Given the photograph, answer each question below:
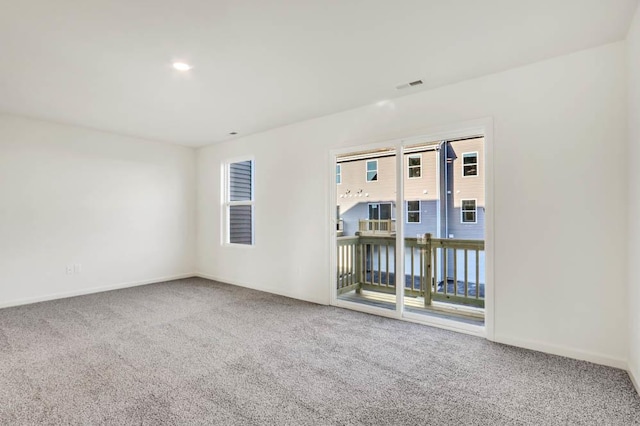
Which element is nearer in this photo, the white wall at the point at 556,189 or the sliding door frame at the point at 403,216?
the white wall at the point at 556,189

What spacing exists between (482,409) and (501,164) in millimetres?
1957

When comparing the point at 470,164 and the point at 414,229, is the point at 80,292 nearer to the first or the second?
the point at 414,229

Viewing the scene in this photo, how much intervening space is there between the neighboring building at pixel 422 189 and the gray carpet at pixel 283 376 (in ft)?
4.49

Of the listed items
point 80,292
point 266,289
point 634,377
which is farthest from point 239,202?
point 634,377

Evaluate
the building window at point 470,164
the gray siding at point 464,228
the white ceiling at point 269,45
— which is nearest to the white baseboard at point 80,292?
the white ceiling at point 269,45

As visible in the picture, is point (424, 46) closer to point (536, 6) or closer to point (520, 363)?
point (536, 6)

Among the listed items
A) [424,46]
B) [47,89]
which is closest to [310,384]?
[424,46]

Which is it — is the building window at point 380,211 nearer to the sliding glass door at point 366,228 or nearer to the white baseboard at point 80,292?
the sliding glass door at point 366,228

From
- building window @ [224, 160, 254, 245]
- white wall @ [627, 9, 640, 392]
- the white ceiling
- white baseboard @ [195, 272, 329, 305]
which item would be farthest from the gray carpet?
the white ceiling

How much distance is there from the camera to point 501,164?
282 cm

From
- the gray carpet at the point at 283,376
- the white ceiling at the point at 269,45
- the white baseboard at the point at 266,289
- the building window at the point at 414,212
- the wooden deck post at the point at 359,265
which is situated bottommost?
the gray carpet at the point at 283,376

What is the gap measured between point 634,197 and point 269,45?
2756 millimetres

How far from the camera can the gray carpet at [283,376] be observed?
1.82 metres

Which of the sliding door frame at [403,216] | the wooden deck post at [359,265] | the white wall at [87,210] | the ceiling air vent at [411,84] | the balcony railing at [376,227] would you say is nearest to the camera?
the sliding door frame at [403,216]
